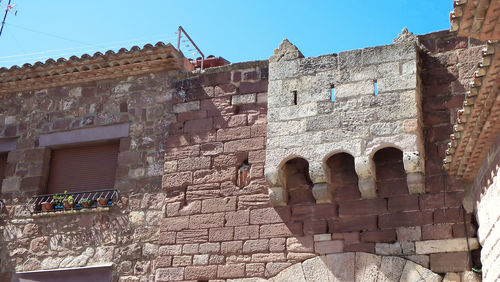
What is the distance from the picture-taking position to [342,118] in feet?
25.9

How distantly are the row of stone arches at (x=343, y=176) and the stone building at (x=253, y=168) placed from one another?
0.02m

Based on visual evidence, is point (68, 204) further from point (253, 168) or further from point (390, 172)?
point (390, 172)

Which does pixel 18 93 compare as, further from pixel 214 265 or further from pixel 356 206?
pixel 356 206

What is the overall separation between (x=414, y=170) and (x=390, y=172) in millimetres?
380

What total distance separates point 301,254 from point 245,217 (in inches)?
31.9

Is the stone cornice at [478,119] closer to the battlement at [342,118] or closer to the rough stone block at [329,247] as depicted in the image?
the battlement at [342,118]

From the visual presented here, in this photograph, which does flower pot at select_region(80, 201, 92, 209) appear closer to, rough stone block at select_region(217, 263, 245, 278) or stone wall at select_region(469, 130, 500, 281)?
rough stone block at select_region(217, 263, 245, 278)

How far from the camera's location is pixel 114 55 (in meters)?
9.41

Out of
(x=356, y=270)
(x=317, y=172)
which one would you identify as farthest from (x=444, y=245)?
(x=317, y=172)

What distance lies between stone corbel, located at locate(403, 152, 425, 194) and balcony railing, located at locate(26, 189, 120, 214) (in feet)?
11.6

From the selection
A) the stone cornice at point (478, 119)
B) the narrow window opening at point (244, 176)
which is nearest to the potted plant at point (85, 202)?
the narrow window opening at point (244, 176)

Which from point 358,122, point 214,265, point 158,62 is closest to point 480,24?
point 358,122

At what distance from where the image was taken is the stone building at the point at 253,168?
7.37 meters

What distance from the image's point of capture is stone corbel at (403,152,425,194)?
7371 mm
